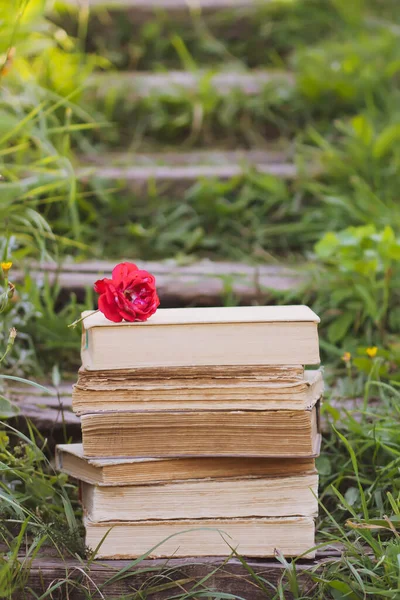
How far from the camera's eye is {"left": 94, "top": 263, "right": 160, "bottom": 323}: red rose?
1.20 metres

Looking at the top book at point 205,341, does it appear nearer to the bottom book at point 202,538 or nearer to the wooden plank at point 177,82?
the bottom book at point 202,538

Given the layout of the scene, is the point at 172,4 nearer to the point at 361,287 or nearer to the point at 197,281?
the point at 197,281

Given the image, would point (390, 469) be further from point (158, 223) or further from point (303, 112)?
point (303, 112)

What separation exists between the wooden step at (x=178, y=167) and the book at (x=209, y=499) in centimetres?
129

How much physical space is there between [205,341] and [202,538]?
33 cm

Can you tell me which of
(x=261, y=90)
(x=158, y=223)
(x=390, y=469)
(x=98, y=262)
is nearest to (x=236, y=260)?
(x=158, y=223)

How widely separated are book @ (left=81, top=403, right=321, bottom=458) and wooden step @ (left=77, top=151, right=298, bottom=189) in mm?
1248

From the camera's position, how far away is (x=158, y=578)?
4.05ft

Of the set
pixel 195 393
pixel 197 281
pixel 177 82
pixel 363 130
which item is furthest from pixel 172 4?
pixel 195 393

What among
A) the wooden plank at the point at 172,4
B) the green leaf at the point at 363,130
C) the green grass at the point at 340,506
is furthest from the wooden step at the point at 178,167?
the green grass at the point at 340,506

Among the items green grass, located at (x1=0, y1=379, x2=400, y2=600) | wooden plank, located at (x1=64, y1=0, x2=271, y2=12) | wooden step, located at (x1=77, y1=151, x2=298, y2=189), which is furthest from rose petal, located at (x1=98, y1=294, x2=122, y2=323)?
wooden plank, located at (x1=64, y1=0, x2=271, y2=12)

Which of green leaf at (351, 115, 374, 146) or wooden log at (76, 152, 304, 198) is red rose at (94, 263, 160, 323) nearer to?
wooden log at (76, 152, 304, 198)

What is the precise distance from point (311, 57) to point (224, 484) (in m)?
1.97

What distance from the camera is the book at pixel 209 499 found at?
1.26 meters
